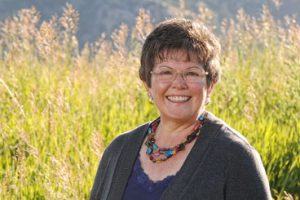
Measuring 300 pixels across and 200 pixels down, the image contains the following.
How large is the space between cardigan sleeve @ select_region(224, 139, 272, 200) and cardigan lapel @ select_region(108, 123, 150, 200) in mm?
535

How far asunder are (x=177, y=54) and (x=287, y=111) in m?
2.68

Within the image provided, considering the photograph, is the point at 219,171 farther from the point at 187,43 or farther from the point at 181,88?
the point at 187,43

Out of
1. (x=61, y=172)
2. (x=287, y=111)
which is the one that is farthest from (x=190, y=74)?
(x=287, y=111)

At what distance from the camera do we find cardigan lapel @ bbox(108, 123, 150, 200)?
10.4 ft

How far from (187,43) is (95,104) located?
300 cm

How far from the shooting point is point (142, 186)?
3070 mm

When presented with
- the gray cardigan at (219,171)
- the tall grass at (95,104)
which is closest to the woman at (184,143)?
the gray cardigan at (219,171)

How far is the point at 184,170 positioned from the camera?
2.95m

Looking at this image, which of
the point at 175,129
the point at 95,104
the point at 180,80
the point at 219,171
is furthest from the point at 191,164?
the point at 95,104

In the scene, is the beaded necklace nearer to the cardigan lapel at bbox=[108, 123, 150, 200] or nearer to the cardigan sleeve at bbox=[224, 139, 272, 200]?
the cardigan lapel at bbox=[108, 123, 150, 200]

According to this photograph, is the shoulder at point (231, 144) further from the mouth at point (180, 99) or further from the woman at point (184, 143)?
the mouth at point (180, 99)

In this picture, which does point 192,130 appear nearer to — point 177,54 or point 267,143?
point 177,54

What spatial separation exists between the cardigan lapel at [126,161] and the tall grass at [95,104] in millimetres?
609

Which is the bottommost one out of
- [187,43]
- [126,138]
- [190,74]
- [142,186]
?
[142,186]
